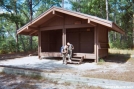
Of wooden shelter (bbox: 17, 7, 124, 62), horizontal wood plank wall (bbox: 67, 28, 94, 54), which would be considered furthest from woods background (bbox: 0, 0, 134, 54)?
horizontal wood plank wall (bbox: 67, 28, 94, 54)

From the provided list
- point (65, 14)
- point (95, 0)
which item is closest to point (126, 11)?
point (95, 0)

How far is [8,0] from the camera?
17688 mm

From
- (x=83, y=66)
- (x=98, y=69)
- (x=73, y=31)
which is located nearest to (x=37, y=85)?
(x=98, y=69)

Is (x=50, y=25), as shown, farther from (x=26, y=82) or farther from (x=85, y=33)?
(x=26, y=82)

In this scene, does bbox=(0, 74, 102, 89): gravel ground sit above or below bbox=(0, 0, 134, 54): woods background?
below

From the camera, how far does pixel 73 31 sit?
12.9m

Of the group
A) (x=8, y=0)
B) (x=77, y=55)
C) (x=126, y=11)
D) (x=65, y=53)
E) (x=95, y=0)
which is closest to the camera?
(x=65, y=53)

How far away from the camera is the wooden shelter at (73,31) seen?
30.9ft

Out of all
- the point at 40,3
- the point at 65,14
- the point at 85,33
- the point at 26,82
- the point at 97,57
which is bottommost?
the point at 26,82

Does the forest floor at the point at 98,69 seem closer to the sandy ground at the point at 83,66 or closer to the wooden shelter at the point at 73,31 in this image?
the sandy ground at the point at 83,66

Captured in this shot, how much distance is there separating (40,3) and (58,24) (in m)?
15.1

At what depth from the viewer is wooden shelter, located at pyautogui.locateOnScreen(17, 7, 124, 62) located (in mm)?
9422

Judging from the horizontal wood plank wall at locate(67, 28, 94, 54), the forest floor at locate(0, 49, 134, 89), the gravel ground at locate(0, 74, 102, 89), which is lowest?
the gravel ground at locate(0, 74, 102, 89)

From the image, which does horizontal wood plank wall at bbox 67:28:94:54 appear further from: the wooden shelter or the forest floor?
the forest floor
